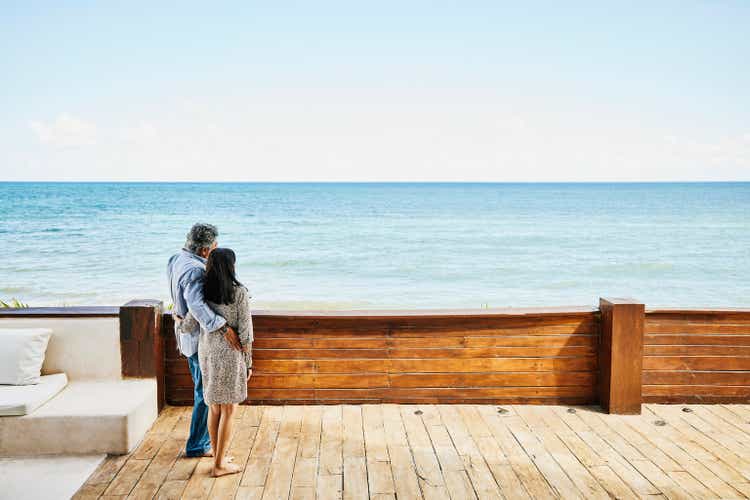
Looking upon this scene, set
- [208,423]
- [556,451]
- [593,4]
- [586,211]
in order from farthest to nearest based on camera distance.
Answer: [586,211]
[593,4]
[556,451]
[208,423]

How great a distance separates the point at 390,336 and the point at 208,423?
1.33 metres

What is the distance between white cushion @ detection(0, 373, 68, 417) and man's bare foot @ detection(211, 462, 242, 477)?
1077 millimetres

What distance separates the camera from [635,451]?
3430 mm

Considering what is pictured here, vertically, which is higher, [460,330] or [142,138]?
[142,138]

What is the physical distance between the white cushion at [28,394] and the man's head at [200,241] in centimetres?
126

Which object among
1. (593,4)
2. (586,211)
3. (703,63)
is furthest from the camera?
(586,211)

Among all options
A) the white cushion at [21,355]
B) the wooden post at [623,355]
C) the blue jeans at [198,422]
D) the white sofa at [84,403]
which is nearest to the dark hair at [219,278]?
the blue jeans at [198,422]

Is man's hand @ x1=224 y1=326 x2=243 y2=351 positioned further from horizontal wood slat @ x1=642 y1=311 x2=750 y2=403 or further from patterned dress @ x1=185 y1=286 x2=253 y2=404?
horizontal wood slat @ x1=642 y1=311 x2=750 y2=403

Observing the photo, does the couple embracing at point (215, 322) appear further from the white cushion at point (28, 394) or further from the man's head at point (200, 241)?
the white cushion at point (28, 394)

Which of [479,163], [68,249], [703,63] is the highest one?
[703,63]

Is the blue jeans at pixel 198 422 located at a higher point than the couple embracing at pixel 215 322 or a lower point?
lower

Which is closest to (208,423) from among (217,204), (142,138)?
(142,138)

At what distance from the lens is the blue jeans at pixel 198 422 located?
3.30m

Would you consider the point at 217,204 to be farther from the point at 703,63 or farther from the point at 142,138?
the point at 703,63
